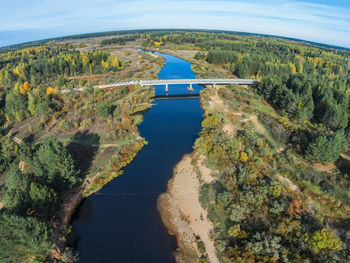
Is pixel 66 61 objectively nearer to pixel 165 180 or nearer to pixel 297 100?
pixel 165 180

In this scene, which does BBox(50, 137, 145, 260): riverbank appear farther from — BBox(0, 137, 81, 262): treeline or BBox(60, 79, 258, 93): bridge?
BBox(60, 79, 258, 93): bridge

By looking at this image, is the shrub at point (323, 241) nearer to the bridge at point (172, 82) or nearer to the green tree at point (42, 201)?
the green tree at point (42, 201)

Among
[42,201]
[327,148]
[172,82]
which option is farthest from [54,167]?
[172,82]

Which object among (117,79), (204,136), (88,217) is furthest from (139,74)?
(88,217)

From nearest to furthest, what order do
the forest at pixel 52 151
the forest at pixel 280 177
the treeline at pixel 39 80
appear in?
the forest at pixel 52 151 < the forest at pixel 280 177 < the treeline at pixel 39 80

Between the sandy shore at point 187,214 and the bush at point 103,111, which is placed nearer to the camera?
the sandy shore at point 187,214

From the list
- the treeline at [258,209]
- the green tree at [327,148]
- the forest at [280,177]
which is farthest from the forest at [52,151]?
the green tree at [327,148]
